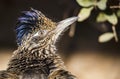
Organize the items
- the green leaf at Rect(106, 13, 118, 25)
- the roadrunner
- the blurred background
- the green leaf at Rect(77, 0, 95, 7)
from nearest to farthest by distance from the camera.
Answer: the roadrunner, the green leaf at Rect(77, 0, 95, 7), the green leaf at Rect(106, 13, 118, 25), the blurred background

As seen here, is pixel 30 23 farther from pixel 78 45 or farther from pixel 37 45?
pixel 78 45

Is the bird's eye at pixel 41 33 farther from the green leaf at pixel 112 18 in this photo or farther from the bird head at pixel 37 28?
the green leaf at pixel 112 18

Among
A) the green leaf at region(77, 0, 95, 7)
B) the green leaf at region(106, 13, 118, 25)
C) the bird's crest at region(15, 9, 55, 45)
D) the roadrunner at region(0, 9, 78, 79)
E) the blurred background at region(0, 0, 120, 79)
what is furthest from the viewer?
the blurred background at region(0, 0, 120, 79)

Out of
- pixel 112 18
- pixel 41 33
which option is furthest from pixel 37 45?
pixel 112 18

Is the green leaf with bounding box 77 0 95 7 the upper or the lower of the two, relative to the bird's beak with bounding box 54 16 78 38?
upper

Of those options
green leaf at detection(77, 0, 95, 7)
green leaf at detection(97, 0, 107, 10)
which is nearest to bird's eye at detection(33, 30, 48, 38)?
green leaf at detection(77, 0, 95, 7)

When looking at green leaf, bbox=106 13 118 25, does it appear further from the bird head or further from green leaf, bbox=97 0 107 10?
the bird head

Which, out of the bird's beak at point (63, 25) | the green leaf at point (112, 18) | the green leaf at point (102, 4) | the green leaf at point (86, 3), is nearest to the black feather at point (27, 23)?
the bird's beak at point (63, 25)
